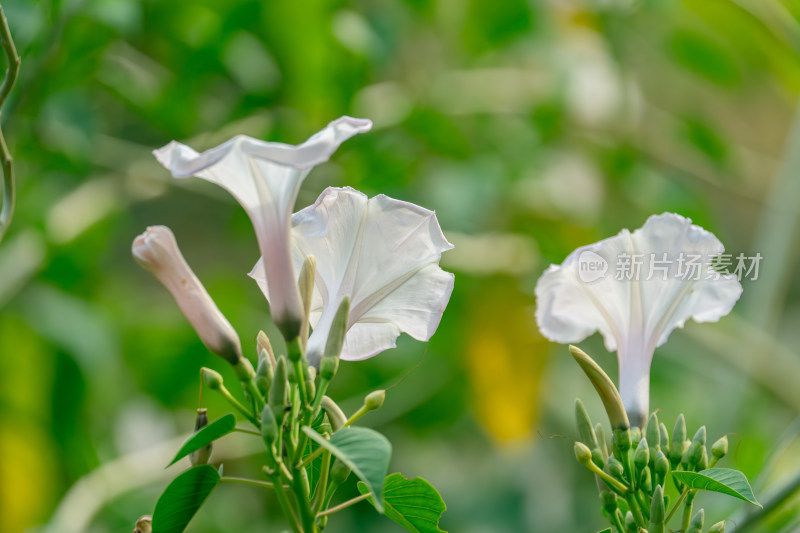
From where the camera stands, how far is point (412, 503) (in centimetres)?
35

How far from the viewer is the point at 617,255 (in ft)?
1.38

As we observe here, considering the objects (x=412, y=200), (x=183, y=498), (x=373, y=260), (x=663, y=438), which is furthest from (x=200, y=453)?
(x=412, y=200)

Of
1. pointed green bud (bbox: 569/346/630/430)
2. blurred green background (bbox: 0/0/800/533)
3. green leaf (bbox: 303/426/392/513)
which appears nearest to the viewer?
green leaf (bbox: 303/426/392/513)

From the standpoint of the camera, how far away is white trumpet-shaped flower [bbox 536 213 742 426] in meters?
0.42

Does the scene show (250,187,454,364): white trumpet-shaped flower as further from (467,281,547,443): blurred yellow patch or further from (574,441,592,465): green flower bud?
(467,281,547,443): blurred yellow patch

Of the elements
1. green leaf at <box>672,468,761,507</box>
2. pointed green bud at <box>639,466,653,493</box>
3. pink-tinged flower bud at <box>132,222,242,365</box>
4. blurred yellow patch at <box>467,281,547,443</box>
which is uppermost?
pink-tinged flower bud at <box>132,222,242,365</box>

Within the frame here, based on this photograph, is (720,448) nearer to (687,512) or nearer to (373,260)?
(687,512)

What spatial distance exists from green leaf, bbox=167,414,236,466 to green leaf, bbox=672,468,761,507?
0.19 meters

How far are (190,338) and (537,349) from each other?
542mm

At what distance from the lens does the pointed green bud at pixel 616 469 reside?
391 millimetres

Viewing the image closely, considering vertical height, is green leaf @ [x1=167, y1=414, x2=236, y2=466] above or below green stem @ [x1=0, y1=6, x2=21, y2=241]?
below

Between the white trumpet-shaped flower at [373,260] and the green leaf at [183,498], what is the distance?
84mm

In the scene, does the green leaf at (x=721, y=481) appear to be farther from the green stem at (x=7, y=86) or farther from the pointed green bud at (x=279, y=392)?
the green stem at (x=7, y=86)

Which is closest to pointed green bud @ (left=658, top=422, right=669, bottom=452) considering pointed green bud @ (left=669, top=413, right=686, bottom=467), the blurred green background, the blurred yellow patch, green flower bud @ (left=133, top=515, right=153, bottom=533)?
pointed green bud @ (left=669, top=413, right=686, bottom=467)
